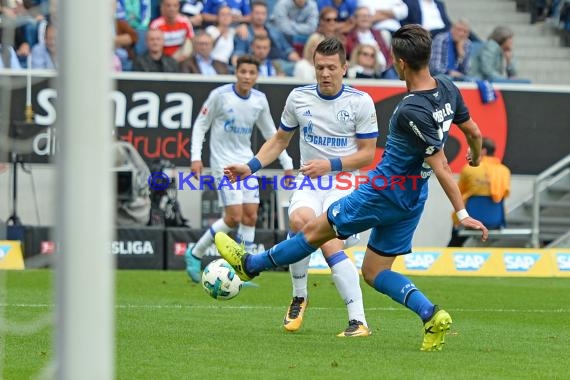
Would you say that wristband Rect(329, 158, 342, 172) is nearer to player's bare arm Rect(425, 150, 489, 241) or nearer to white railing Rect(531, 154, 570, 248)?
player's bare arm Rect(425, 150, 489, 241)

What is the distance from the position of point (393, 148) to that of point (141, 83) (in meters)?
11.0

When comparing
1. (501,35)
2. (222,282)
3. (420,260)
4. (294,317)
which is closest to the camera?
(222,282)

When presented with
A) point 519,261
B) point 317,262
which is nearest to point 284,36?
point 317,262

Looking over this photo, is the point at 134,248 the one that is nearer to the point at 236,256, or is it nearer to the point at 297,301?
the point at 297,301

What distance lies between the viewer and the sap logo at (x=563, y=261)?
59.2 ft

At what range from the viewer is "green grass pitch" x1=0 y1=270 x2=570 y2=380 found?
25.3 feet

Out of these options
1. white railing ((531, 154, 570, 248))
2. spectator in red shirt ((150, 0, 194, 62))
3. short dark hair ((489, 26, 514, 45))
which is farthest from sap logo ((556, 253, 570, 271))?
spectator in red shirt ((150, 0, 194, 62))

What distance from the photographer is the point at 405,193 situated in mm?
8781

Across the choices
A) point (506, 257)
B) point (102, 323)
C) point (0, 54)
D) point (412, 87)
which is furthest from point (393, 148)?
point (506, 257)

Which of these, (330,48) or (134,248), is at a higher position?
(330,48)

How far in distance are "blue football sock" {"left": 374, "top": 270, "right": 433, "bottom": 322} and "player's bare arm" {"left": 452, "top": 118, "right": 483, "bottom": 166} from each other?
1.05 metres

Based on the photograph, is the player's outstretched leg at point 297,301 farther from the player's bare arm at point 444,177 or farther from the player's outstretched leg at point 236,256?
the player's bare arm at point 444,177

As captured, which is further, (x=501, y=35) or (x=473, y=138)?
(x=501, y=35)

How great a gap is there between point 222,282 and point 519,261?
943 cm
